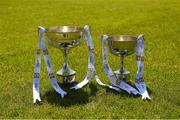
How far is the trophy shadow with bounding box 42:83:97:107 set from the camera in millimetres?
6312

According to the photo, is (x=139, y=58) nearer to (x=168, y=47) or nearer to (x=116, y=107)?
(x=116, y=107)

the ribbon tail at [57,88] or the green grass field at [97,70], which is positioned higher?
the ribbon tail at [57,88]

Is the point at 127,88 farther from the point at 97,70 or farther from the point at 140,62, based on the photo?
the point at 97,70

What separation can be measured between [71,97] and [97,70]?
77.7 inches

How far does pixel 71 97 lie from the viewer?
6512mm

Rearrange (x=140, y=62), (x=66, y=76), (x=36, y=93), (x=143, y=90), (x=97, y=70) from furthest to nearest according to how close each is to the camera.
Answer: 1. (x=97, y=70)
2. (x=66, y=76)
3. (x=140, y=62)
4. (x=143, y=90)
5. (x=36, y=93)

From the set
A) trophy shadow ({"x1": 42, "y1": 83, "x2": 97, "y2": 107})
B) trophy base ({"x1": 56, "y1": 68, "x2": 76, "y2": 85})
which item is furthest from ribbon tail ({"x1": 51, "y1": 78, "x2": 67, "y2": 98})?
trophy base ({"x1": 56, "y1": 68, "x2": 76, "y2": 85})

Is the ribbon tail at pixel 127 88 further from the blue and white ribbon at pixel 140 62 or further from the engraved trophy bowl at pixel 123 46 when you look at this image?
the engraved trophy bowl at pixel 123 46

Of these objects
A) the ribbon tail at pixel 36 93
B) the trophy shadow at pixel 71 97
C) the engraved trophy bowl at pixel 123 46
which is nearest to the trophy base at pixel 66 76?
the trophy shadow at pixel 71 97

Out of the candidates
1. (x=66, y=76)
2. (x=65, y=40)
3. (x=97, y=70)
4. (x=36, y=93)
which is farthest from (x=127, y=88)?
(x=97, y=70)

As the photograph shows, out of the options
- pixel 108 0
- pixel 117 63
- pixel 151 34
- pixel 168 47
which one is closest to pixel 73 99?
pixel 117 63

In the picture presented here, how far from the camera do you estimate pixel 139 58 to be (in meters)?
6.70

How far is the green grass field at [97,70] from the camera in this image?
Answer: 6.03 metres

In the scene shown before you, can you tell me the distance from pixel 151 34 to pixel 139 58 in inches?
290
